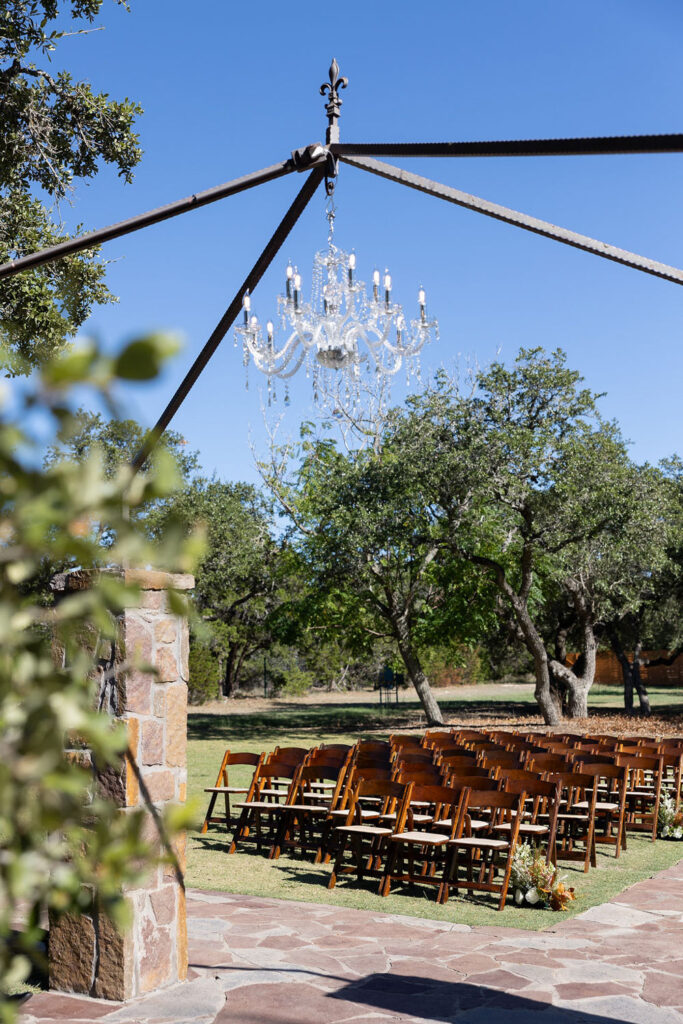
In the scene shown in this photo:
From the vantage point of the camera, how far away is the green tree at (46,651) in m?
0.78

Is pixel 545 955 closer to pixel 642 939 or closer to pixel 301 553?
pixel 642 939

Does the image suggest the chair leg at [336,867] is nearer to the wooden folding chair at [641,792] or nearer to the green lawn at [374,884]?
the green lawn at [374,884]

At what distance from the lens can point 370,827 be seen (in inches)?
324

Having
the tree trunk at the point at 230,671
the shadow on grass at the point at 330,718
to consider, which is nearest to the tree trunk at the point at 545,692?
the shadow on grass at the point at 330,718

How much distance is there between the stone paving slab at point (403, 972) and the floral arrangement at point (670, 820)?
3.51 metres

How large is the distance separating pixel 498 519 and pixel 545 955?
1658 centimetres

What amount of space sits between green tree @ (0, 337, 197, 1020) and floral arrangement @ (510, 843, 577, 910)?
23.6 ft

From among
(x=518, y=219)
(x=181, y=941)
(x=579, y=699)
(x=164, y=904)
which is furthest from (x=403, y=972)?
(x=579, y=699)

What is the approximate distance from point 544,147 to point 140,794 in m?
3.81

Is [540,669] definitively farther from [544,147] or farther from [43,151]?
[544,147]

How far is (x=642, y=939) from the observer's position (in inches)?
255

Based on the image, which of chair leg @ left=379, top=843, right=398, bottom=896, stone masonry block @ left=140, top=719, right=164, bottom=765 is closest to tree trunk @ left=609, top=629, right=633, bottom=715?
chair leg @ left=379, top=843, right=398, bottom=896

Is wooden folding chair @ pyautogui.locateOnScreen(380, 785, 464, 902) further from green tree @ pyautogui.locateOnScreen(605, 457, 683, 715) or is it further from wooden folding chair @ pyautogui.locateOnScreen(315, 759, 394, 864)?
green tree @ pyautogui.locateOnScreen(605, 457, 683, 715)

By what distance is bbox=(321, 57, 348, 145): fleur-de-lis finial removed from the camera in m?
3.41
